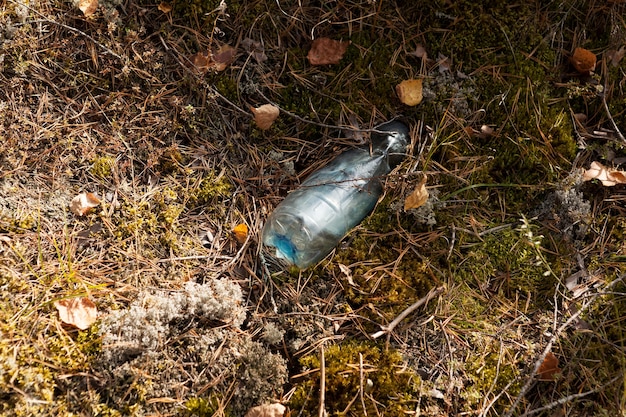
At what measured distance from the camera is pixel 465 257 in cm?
245

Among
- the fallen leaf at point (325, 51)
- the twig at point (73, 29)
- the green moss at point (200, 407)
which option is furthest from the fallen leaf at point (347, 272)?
the twig at point (73, 29)

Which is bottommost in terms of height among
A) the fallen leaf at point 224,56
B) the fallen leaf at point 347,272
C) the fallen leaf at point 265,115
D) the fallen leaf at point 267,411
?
the fallen leaf at point 267,411

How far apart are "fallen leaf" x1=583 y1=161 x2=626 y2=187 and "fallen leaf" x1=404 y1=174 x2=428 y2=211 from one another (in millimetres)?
837

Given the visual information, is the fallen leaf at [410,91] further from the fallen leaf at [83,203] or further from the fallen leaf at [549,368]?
the fallen leaf at [83,203]

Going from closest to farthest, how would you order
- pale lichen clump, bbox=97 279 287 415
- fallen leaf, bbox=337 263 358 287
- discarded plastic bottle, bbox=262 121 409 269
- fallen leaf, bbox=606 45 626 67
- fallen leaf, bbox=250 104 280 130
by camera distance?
pale lichen clump, bbox=97 279 287 415 → fallen leaf, bbox=337 263 358 287 → discarded plastic bottle, bbox=262 121 409 269 → fallen leaf, bbox=250 104 280 130 → fallen leaf, bbox=606 45 626 67

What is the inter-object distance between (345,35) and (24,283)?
1981 millimetres

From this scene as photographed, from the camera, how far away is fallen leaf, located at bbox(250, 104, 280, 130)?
103 inches

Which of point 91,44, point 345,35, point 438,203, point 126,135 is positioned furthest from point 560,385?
point 91,44

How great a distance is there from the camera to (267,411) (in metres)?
2.15

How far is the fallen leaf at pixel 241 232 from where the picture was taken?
8.20 ft

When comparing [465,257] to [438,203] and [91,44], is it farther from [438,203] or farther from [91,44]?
[91,44]

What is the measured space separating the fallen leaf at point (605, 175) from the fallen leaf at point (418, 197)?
0.84m

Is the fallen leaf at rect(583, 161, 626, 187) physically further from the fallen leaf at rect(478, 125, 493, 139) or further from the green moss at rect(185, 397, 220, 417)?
the green moss at rect(185, 397, 220, 417)

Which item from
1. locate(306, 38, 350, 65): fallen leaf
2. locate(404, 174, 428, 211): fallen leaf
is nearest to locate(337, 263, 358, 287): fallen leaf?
locate(404, 174, 428, 211): fallen leaf
